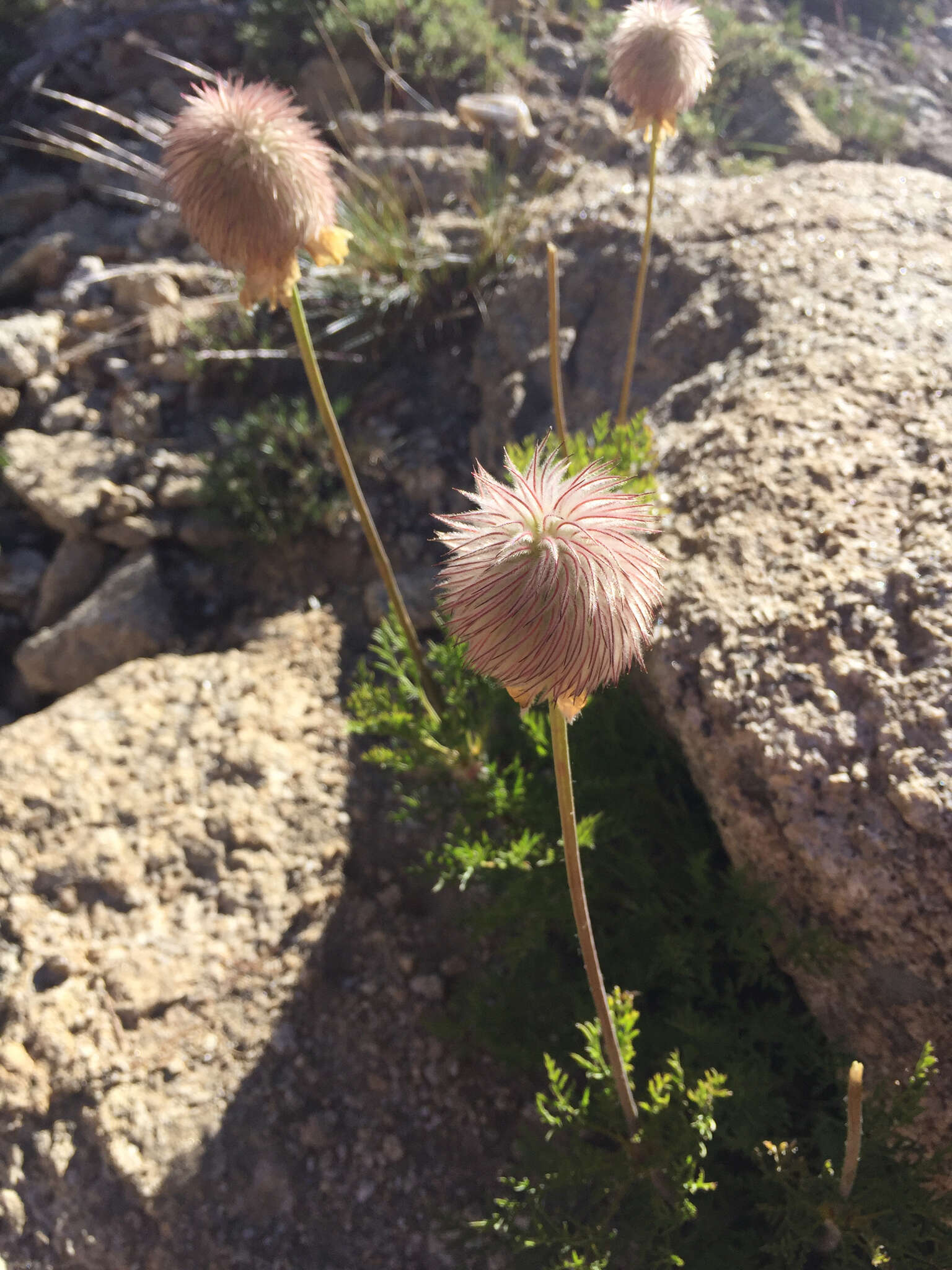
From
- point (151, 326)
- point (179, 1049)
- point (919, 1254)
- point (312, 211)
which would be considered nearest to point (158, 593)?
point (151, 326)

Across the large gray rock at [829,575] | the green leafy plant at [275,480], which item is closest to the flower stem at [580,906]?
the large gray rock at [829,575]

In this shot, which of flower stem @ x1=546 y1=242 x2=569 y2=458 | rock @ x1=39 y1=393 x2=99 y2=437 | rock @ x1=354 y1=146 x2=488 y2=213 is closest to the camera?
flower stem @ x1=546 y1=242 x2=569 y2=458

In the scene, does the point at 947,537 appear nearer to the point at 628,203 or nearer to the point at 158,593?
the point at 628,203

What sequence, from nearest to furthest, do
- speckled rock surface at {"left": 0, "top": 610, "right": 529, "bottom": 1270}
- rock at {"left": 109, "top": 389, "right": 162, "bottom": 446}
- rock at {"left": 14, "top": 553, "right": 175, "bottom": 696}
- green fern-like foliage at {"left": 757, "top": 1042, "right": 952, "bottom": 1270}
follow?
Result: green fern-like foliage at {"left": 757, "top": 1042, "right": 952, "bottom": 1270} → speckled rock surface at {"left": 0, "top": 610, "right": 529, "bottom": 1270} → rock at {"left": 14, "top": 553, "right": 175, "bottom": 696} → rock at {"left": 109, "top": 389, "right": 162, "bottom": 446}

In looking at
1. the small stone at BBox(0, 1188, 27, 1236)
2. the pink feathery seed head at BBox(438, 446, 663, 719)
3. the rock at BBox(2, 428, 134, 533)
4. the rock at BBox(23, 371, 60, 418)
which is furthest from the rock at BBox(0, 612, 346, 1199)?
the pink feathery seed head at BBox(438, 446, 663, 719)

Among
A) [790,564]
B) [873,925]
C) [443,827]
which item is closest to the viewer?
[873,925]

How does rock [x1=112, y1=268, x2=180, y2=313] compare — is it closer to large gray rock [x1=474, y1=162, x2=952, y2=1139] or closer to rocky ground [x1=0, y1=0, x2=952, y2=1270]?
rocky ground [x1=0, y1=0, x2=952, y2=1270]
